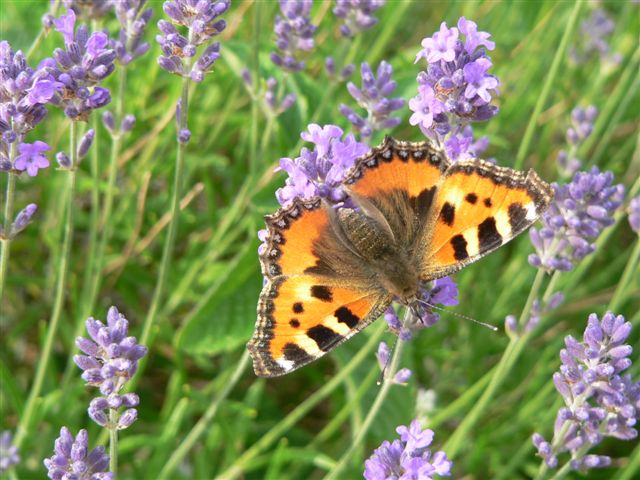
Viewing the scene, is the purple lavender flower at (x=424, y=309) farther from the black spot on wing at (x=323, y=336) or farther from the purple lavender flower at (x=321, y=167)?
the purple lavender flower at (x=321, y=167)

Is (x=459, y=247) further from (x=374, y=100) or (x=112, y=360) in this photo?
(x=112, y=360)

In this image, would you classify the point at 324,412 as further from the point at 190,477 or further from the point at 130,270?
the point at 130,270

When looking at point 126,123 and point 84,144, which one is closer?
point 84,144

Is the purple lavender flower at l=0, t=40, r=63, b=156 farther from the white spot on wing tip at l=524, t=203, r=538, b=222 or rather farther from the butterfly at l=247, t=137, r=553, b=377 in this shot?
the white spot on wing tip at l=524, t=203, r=538, b=222

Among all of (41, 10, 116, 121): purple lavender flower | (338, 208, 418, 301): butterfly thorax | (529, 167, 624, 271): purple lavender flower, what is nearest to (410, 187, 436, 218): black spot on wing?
(338, 208, 418, 301): butterfly thorax

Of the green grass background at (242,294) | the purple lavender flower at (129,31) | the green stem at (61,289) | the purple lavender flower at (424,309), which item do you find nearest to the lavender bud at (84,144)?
the green stem at (61,289)

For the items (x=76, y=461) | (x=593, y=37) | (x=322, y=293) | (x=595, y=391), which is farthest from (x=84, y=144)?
(x=593, y=37)

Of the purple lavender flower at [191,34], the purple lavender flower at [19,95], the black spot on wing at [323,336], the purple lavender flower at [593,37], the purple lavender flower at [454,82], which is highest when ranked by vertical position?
the purple lavender flower at [593,37]
